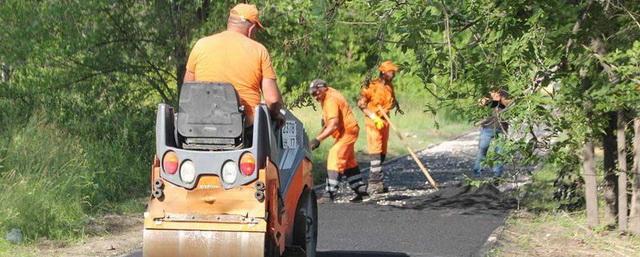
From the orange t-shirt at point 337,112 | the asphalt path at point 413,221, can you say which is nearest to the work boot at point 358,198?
the asphalt path at point 413,221

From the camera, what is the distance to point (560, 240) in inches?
467

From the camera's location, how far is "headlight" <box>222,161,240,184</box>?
7898 millimetres

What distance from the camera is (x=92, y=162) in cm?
1438

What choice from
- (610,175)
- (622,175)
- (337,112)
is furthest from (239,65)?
(337,112)

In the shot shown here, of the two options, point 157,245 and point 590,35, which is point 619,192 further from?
point 157,245

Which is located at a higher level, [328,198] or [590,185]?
[590,185]

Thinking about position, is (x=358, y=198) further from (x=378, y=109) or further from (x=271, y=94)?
(x=271, y=94)

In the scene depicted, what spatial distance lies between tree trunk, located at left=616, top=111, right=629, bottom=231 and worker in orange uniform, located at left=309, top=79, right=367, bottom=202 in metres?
3.92

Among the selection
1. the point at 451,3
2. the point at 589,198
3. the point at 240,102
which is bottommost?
the point at 589,198

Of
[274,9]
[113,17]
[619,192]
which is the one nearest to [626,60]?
[619,192]

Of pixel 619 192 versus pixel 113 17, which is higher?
pixel 113 17

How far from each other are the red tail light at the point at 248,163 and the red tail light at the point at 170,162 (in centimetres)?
44

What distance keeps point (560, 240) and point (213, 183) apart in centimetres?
501

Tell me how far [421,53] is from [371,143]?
5.71 m
